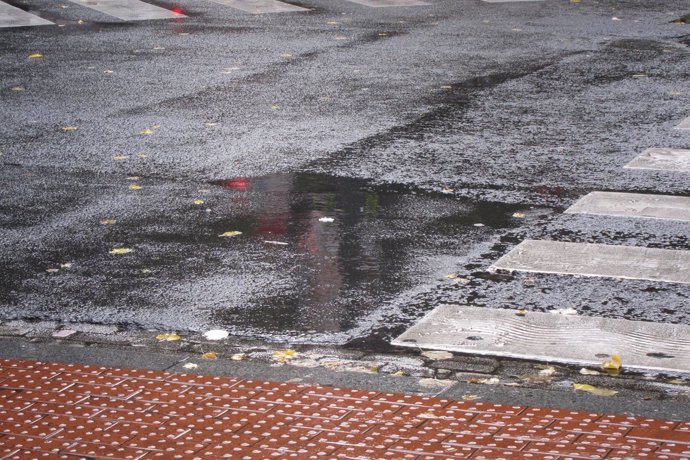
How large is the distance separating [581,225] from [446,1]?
11891mm

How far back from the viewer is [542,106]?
11.1m

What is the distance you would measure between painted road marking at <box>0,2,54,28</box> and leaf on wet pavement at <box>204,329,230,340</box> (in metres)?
11.9

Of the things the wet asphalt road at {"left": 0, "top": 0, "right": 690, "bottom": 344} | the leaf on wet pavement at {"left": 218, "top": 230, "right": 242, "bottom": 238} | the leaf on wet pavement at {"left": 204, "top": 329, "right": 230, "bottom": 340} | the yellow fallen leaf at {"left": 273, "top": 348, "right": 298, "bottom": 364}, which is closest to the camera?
the yellow fallen leaf at {"left": 273, "top": 348, "right": 298, "bottom": 364}

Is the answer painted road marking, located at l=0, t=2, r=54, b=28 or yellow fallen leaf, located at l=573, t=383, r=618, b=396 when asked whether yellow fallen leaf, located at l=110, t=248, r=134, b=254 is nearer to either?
yellow fallen leaf, located at l=573, t=383, r=618, b=396

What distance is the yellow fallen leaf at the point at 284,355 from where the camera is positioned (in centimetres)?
566

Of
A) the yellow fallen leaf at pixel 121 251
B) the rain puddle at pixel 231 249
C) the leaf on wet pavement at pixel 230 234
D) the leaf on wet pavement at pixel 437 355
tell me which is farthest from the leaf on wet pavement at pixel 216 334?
the leaf on wet pavement at pixel 230 234

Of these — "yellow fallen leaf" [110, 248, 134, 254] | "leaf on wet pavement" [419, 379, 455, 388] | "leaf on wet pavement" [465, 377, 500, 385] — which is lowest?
"yellow fallen leaf" [110, 248, 134, 254]

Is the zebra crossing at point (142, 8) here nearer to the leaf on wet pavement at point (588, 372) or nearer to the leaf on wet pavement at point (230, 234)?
the leaf on wet pavement at point (230, 234)

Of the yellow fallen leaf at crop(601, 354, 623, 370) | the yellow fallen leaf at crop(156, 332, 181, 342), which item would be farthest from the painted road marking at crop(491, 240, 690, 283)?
the yellow fallen leaf at crop(156, 332, 181, 342)

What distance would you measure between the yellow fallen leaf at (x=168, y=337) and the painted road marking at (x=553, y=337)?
1.08 metres

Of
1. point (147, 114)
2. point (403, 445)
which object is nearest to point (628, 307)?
point (403, 445)

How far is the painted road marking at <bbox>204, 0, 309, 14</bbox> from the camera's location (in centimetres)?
1813

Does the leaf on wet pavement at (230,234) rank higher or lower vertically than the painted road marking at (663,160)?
lower

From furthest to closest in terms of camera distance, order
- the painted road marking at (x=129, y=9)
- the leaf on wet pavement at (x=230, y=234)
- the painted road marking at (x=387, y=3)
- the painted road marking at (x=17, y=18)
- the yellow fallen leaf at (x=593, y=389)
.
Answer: the painted road marking at (x=387, y=3)
the painted road marking at (x=129, y=9)
the painted road marking at (x=17, y=18)
the leaf on wet pavement at (x=230, y=234)
the yellow fallen leaf at (x=593, y=389)
